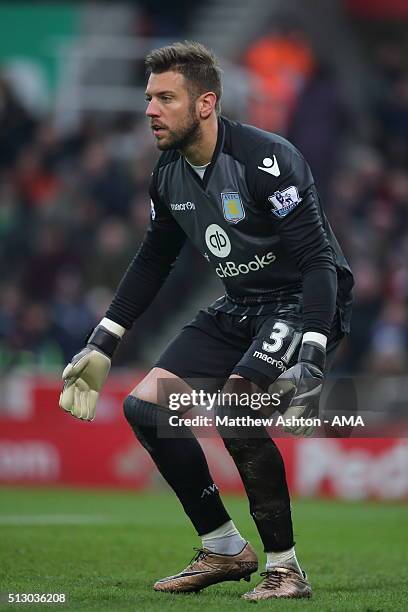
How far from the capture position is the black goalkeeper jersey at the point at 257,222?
6.47m

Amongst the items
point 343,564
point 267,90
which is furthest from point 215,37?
point 343,564

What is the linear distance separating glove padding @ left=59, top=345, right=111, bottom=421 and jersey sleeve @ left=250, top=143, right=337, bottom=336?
125 cm

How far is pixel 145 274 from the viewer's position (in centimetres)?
729

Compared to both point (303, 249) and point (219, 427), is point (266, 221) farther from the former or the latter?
point (219, 427)

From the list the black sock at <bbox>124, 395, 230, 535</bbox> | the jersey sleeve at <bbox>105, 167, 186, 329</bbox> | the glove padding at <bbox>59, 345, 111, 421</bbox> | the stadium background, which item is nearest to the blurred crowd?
the stadium background

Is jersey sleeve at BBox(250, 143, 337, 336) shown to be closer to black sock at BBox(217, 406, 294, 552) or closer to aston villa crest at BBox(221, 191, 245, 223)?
aston villa crest at BBox(221, 191, 245, 223)

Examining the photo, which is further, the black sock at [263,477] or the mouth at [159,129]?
the mouth at [159,129]

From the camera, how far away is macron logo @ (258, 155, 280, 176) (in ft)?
21.3

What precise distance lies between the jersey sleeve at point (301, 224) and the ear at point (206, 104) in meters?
0.37

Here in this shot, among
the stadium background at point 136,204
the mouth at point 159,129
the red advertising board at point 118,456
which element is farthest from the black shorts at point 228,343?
the red advertising board at point 118,456

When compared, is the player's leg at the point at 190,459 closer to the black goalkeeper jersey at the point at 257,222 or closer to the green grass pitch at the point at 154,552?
the green grass pitch at the point at 154,552


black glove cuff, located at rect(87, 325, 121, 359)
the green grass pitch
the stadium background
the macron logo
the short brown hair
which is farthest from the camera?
the stadium background

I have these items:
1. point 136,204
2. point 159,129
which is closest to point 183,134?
point 159,129

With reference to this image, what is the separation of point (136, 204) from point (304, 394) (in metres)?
10.8
